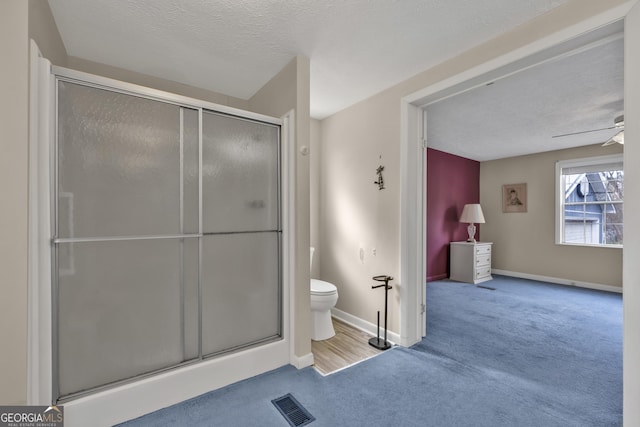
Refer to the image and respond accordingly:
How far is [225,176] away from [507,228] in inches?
233

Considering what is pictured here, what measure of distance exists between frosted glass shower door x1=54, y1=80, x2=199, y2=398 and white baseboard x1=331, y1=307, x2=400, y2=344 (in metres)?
1.69

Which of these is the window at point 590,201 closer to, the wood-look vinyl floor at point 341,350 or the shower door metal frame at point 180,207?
the wood-look vinyl floor at point 341,350

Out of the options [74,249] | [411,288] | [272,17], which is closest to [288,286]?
[411,288]

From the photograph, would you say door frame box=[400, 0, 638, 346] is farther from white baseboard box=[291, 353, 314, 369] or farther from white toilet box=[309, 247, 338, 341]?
white baseboard box=[291, 353, 314, 369]

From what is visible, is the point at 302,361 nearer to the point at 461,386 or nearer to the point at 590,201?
the point at 461,386

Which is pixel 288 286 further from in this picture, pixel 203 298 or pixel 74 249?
pixel 74 249

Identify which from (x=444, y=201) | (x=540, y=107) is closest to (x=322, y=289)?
(x=540, y=107)

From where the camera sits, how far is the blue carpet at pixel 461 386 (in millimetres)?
1633

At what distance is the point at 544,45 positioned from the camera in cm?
168

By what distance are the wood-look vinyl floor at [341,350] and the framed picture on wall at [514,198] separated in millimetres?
4650

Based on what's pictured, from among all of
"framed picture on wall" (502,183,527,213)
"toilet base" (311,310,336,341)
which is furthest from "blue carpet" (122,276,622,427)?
"framed picture on wall" (502,183,527,213)

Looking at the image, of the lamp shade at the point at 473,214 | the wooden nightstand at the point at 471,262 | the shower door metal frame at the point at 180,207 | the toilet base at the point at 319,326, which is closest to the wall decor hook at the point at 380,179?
the shower door metal frame at the point at 180,207

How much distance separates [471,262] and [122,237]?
17.3 feet

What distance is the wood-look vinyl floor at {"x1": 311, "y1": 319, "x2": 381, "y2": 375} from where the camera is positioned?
225 centimetres
